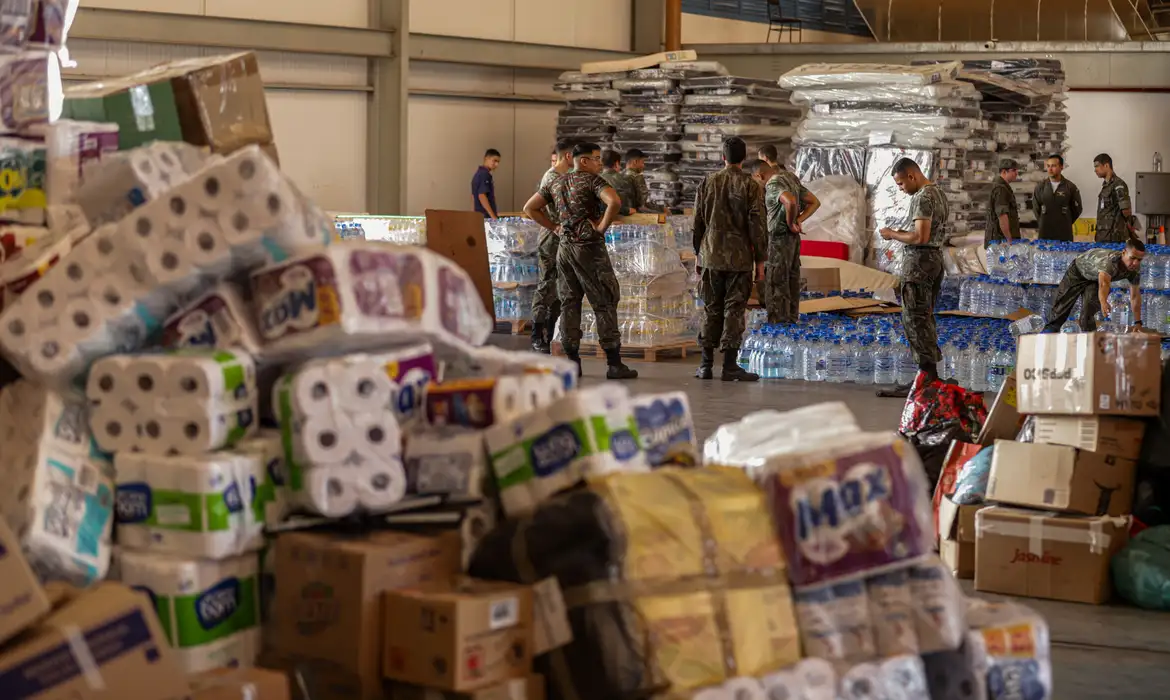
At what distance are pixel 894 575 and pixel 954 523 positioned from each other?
8.94 feet

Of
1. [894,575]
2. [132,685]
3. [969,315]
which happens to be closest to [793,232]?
[969,315]

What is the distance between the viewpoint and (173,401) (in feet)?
13.7

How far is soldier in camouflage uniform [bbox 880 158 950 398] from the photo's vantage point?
10.7 metres

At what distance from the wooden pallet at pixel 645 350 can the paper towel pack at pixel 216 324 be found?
30.6ft

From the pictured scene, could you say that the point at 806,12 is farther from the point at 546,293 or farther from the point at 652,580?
the point at 652,580

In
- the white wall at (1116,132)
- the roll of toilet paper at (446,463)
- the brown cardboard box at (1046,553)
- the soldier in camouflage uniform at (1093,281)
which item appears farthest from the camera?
the white wall at (1116,132)

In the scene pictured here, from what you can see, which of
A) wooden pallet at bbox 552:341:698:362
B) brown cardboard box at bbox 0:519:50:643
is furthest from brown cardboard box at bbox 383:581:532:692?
wooden pallet at bbox 552:341:698:362

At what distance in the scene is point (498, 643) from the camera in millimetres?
3881

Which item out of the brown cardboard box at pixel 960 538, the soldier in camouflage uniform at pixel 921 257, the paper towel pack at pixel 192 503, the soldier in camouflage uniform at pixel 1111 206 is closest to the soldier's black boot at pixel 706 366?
the soldier in camouflage uniform at pixel 921 257

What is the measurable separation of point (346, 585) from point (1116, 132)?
59.7 feet

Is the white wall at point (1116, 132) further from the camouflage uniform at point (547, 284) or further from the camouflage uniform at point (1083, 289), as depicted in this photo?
the camouflage uniform at point (547, 284)

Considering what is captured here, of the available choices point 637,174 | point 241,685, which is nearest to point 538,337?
point 637,174

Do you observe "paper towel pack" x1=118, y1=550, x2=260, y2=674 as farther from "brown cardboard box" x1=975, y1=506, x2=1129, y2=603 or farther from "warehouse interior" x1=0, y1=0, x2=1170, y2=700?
"brown cardboard box" x1=975, y1=506, x2=1129, y2=603

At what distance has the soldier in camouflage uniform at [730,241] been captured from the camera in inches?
477
